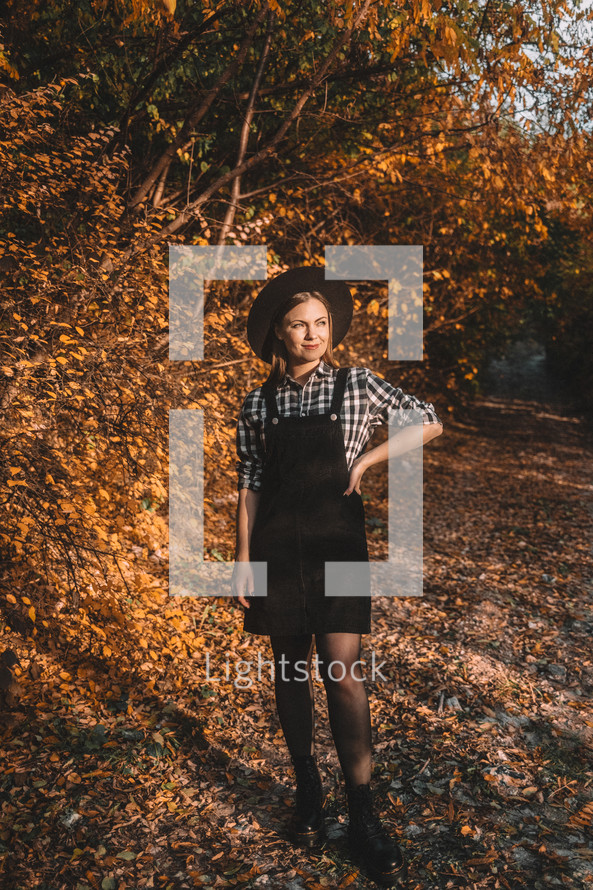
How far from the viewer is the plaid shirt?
240 centimetres

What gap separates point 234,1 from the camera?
4.36m

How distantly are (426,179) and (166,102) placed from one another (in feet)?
10.4

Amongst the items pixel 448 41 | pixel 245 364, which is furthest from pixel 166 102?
pixel 448 41

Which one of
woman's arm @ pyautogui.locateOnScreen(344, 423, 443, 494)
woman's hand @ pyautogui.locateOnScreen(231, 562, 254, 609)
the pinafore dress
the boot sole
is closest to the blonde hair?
the pinafore dress

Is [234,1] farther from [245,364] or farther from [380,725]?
[380,725]

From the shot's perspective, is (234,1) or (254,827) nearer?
(254,827)

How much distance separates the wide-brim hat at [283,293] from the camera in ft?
8.30

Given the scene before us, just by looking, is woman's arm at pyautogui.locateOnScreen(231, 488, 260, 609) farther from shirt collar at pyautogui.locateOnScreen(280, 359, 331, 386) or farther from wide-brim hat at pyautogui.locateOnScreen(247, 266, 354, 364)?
wide-brim hat at pyautogui.locateOnScreen(247, 266, 354, 364)

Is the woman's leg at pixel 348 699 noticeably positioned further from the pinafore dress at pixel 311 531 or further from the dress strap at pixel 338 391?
the dress strap at pixel 338 391

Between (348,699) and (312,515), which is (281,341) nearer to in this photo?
(312,515)

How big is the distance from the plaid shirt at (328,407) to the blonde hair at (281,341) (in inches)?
1.5

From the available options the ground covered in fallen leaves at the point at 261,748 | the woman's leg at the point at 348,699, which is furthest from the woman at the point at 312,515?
the ground covered in fallen leaves at the point at 261,748

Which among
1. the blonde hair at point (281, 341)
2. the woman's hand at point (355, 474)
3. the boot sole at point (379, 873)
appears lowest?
the boot sole at point (379, 873)
